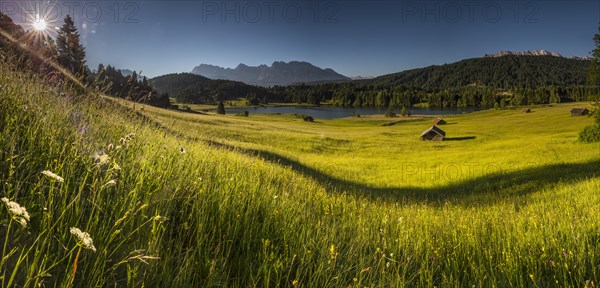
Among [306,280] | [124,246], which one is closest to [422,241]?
[306,280]

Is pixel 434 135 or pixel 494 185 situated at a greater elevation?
pixel 494 185

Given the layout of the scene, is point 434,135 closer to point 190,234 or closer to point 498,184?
point 498,184

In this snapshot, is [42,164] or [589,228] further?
[589,228]

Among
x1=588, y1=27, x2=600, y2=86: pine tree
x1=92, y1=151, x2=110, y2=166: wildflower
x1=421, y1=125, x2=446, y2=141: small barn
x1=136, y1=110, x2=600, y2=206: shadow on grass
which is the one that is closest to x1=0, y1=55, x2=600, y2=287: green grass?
x1=92, y1=151, x2=110, y2=166: wildflower

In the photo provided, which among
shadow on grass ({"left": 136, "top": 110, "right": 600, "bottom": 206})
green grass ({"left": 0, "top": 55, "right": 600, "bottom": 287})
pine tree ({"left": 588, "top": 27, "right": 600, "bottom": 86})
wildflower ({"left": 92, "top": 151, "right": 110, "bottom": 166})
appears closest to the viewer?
green grass ({"left": 0, "top": 55, "right": 600, "bottom": 287})

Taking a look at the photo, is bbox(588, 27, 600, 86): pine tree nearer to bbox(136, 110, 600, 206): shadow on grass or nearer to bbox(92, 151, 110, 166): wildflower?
bbox(136, 110, 600, 206): shadow on grass

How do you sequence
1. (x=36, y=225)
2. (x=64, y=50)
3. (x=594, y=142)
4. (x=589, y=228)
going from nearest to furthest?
(x=36, y=225), (x=589, y=228), (x=594, y=142), (x=64, y=50)

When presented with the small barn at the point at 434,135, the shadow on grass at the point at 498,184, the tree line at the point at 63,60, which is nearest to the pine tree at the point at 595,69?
the shadow on grass at the point at 498,184

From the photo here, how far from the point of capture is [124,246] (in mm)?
2650

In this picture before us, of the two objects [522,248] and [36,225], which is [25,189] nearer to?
[36,225]

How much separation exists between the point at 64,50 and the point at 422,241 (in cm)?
7854

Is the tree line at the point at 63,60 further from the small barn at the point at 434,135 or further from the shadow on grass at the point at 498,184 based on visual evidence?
the small barn at the point at 434,135

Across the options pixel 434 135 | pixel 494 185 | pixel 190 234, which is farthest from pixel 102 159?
pixel 434 135

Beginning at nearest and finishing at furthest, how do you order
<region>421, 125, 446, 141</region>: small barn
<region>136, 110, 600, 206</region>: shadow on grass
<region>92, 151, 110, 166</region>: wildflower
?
<region>92, 151, 110, 166</region>: wildflower
<region>136, 110, 600, 206</region>: shadow on grass
<region>421, 125, 446, 141</region>: small barn
